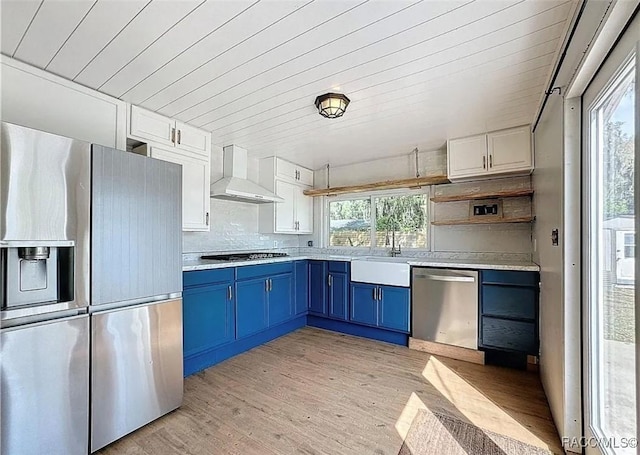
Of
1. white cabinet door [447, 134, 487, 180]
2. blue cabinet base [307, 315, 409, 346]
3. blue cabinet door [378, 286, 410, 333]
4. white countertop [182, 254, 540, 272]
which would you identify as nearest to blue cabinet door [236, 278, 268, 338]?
white countertop [182, 254, 540, 272]

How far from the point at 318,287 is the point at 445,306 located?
1.54 m

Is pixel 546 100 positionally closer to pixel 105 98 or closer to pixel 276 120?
pixel 276 120

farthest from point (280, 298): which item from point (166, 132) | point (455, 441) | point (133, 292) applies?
point (455, 441)

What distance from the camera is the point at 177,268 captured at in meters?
2.04

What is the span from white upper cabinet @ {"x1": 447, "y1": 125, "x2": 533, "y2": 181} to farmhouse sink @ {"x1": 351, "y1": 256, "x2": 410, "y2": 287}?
3.79 feet

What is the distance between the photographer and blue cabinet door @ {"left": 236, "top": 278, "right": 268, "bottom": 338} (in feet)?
9.68

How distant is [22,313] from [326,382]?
1.98m

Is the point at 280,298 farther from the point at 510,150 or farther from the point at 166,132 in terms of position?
the point at 510,150

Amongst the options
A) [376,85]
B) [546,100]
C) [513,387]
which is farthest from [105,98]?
[513,387]

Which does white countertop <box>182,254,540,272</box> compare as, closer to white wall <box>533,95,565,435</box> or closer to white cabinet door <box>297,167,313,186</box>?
white wall <box>533,95,565,435</box>

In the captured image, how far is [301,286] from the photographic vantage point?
3.79m

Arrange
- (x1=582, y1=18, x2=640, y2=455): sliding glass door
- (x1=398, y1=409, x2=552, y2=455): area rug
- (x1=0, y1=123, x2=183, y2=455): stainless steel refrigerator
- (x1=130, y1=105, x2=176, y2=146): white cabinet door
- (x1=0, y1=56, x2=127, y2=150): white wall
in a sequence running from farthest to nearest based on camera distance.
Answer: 1. (x1=130, y1=105, x2=176, y2=146): white cabinet door
2. (x1=0, y1=56, x2=127, y2=150): white wall
3. (x1=398, y1=409, x2=552, y2=455): area rug
4. (x1=0, y1=123, x2=183, y2=455): stainless steel refrigerator
5. (x1=582, y1=18, x2=640, y2=455): sliding glass door

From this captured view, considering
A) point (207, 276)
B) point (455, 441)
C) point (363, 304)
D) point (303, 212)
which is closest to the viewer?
point (455, 441)

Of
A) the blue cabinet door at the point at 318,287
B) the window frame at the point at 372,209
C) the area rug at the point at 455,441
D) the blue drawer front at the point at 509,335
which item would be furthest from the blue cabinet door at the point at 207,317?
the blue drawer front at the point at 509,335
